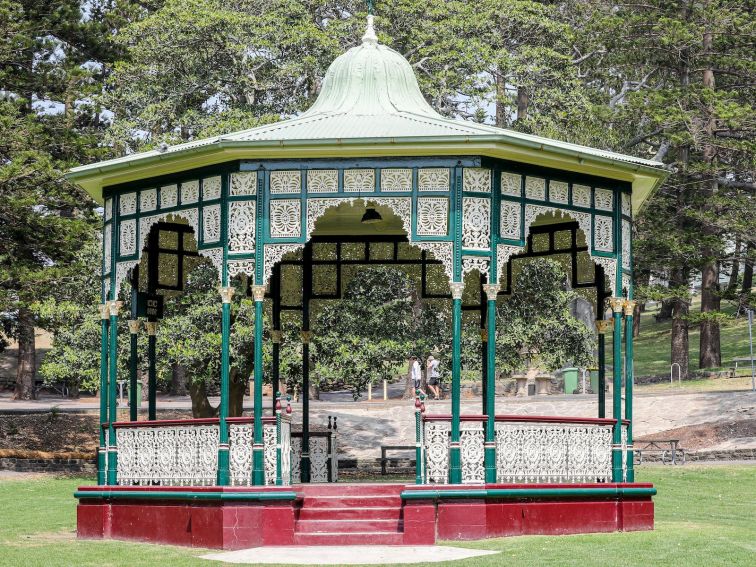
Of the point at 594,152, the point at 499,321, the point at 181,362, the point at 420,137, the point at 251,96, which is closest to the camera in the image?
the point at 420,137

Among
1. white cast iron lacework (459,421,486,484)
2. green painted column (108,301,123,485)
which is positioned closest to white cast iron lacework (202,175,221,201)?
green painted column (108,301,123,485)

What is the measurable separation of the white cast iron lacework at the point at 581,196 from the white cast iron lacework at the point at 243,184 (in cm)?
435

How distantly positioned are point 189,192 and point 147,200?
35.2 inches

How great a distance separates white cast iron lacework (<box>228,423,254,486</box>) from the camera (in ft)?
54.0

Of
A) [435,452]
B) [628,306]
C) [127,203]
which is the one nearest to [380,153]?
[435,452]

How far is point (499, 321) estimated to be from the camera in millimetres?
33875

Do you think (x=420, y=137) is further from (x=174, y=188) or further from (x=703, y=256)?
(x=703, y=256)

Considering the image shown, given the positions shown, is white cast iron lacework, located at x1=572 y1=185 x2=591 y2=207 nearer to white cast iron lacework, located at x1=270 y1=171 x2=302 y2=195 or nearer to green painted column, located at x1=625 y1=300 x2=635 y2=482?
green painted column, located at x1=625 y1=300 x2=635 y2=482

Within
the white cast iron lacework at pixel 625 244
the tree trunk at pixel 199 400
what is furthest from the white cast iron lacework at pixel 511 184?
the tree trunk at pixel 199 400

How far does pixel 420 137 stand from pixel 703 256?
28.4m

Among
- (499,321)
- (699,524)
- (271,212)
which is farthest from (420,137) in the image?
(499,321)

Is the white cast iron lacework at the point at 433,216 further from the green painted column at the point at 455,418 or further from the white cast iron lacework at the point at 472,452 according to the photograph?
the white cast iron lacework at the point at 472,452

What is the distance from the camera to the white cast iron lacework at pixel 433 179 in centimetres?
1647

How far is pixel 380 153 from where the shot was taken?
54.0 feet
